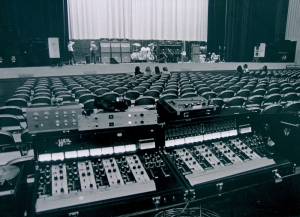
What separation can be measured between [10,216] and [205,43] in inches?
772

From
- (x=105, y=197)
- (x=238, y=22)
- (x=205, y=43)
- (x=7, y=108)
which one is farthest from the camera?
(x=205, y=43)

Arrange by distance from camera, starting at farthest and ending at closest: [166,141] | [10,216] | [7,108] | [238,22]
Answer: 1. [238,22]
2. [7,108]
3. [166,141]
4. [10,216]

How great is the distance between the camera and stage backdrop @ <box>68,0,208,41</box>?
17188mm

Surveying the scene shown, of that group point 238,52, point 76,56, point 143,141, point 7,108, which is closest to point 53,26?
point 76,56

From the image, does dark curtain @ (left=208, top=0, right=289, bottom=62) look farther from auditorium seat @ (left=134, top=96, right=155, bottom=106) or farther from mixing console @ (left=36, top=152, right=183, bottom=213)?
mixing console @ (left=36, top=152, right=183, bottom=213)

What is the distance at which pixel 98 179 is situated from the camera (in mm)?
2008

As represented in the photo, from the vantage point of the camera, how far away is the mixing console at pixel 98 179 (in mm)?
1793

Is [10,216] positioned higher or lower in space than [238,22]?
lower

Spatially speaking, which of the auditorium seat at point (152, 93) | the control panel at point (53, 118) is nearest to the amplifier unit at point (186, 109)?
the control panel at point (53, 118)

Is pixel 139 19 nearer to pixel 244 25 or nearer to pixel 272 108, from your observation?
pixel 244 25

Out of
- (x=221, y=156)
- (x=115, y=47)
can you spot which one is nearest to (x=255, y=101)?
(x=221, y=156)

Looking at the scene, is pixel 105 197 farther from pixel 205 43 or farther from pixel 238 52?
pixel 205 43

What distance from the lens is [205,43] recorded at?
20.0 m

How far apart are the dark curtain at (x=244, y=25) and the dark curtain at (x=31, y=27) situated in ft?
34.5
